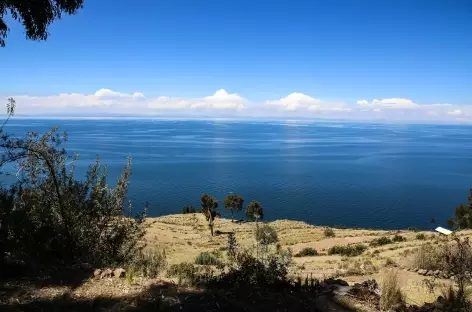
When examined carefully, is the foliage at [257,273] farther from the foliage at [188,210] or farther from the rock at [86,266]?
the foliage at [188,210]

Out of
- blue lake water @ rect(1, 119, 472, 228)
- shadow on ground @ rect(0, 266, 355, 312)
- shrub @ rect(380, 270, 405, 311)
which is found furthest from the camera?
blue lake water @ rect(1, 119, 472, 228)

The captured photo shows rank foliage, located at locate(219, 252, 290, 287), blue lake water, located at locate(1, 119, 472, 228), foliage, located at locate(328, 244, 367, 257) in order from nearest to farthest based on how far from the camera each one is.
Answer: foliage, located at locate(219, 252, 290, 287)
foliage, located at locate(328, 244, 367, 257)
blue lake water, located at locate(1, 119, 472, 228)

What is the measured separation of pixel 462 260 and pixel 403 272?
4.95 m

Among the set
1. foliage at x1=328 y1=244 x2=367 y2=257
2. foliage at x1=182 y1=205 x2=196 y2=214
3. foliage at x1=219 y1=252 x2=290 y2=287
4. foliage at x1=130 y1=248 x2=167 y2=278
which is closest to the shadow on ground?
foliage at x1=219 y1=252 x2=290 y2=287

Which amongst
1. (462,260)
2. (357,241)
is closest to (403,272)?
(462,260)

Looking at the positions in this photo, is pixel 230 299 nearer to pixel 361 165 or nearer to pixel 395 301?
pixel 395 301

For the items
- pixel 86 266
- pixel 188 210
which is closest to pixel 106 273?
pixel 86 266

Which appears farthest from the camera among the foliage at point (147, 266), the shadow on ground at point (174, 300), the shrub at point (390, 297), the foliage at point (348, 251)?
the foliage at point (348, 251)

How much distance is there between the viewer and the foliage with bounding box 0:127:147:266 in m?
7.86

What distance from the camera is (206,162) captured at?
135625 millimetres

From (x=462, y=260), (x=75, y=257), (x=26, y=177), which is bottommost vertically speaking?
(x=75, y=257)

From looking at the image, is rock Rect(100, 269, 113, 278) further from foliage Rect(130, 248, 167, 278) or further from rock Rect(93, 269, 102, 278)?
foliage Rect(130, 248, 167, 278)

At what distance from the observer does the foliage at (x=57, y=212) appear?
25.8 feet

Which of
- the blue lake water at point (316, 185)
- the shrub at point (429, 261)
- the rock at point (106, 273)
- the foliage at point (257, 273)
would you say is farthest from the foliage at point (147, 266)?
the blue lake water at point (316, 185)
